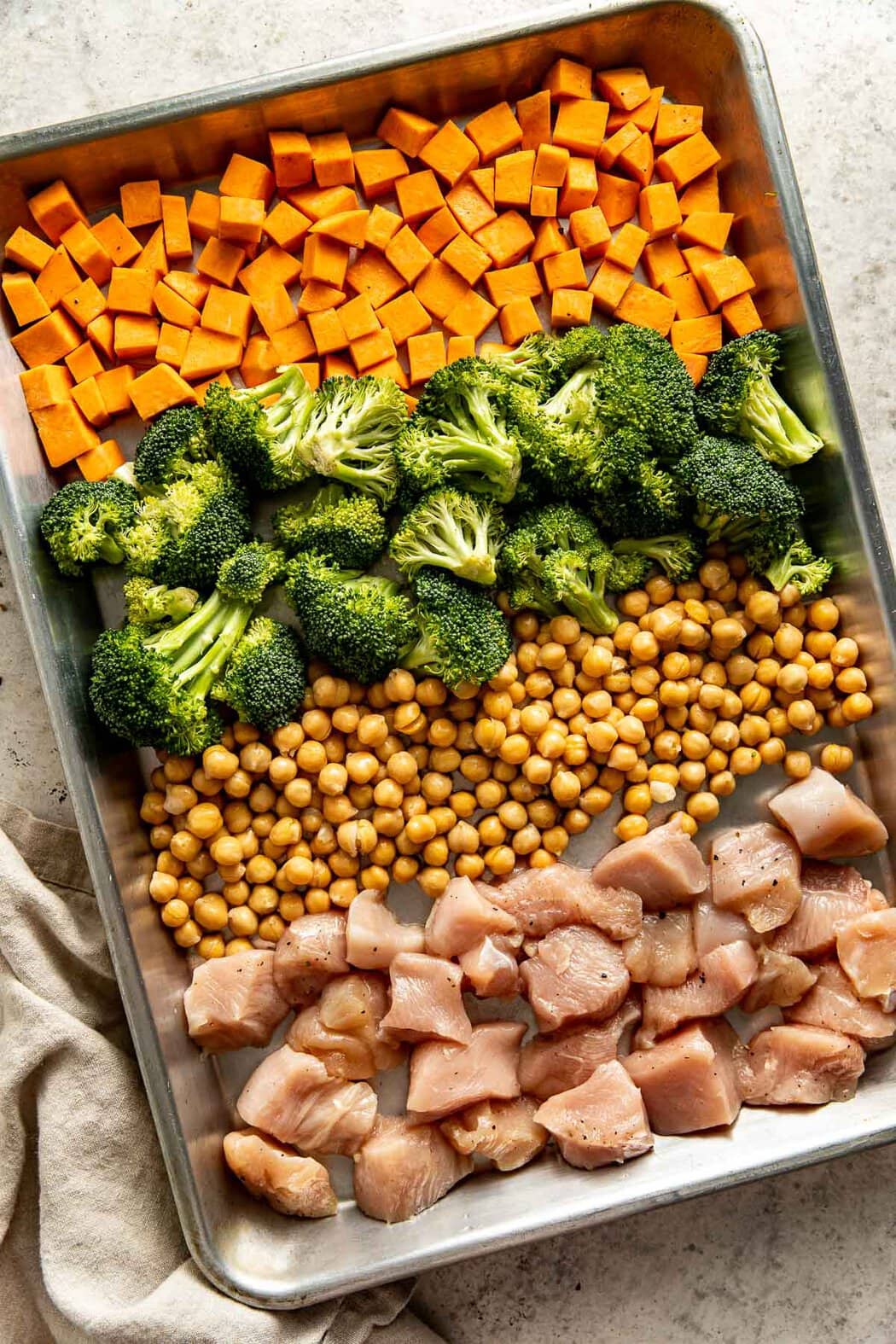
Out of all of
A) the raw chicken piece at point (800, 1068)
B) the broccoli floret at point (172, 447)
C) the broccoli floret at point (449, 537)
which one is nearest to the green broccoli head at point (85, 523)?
the broccoli floret at point (172, 447)

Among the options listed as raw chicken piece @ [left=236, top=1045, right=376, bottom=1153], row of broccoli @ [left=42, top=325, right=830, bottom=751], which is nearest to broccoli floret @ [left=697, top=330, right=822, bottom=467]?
row of broccoli @ [left=42, top=325, right=830, bottom=751]

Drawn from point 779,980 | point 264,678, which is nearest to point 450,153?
point 264,678

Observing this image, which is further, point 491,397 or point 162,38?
point 162,38

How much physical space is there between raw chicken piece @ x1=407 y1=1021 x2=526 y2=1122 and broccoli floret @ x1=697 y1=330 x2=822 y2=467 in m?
2.15

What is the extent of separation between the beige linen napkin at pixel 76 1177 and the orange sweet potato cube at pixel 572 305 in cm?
261

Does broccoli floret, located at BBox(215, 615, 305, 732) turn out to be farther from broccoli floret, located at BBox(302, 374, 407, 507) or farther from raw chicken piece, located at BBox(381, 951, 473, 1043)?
raw chicken piece, located at BBox(381, 951, 473, 1043)

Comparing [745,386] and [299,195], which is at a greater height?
[299,195]

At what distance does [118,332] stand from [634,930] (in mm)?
2703

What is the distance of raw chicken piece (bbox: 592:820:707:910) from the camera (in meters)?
3.71

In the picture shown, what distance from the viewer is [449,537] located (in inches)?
141

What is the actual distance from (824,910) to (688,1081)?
0.75 metres

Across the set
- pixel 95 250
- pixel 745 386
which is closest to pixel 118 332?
pixel 95 250

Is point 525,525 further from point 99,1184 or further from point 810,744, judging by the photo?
point 99,1184

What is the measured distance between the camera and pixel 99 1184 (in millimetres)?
3629
